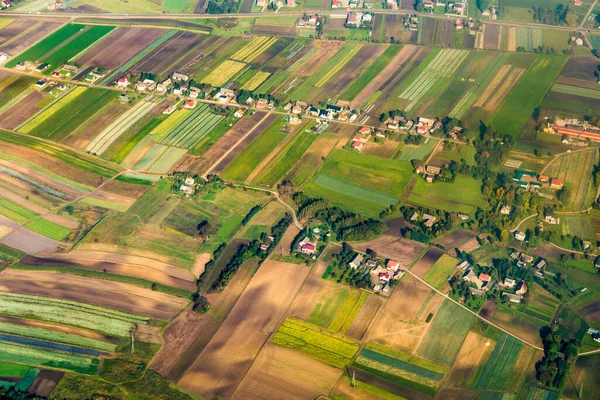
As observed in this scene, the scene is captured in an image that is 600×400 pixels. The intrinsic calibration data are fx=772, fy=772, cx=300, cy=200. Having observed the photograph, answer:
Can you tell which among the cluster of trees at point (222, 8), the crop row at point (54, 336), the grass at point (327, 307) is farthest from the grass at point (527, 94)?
the crop row at point (54, 336)

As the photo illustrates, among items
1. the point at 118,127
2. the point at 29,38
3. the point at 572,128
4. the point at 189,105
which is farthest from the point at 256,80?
the point at 572,128

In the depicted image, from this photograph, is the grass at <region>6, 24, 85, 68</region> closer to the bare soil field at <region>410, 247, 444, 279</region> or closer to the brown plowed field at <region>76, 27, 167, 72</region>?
the brown plowed field at <region>76, 27, 167, 72</region>

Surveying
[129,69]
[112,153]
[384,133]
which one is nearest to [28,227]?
[112,153]

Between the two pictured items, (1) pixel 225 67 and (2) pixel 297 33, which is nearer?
(1) pixel 225 67

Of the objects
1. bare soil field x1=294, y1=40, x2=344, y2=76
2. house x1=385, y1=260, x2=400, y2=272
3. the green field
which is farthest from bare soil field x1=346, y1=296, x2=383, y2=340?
bare soil field x1=294, y1=40, x2=344, y2=76

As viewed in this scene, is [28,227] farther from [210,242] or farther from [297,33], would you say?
[297,33]

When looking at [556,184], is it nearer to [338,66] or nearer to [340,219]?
[340,219]
